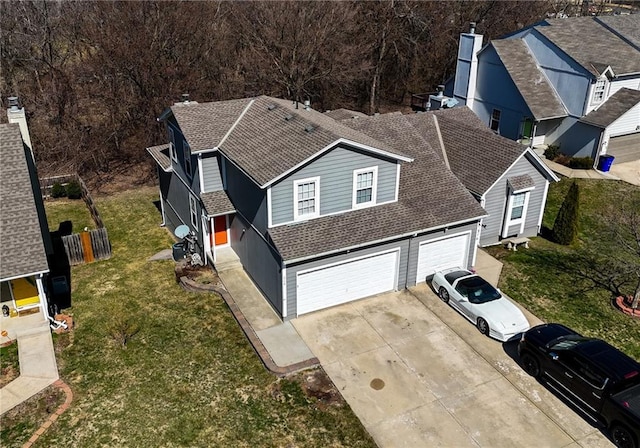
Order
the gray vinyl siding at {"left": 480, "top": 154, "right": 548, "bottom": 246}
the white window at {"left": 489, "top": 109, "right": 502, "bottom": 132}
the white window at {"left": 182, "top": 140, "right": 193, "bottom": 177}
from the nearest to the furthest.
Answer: the white window at {"left": 182, "top": 140, "right": 193, "bottom": 177}, the gray vinyl siding at {"left": 480, "top": 154, "right": 548, "bottom": 246}, the white window at {"left": 489, "top": 109, "right": 502, "bottom": 132}

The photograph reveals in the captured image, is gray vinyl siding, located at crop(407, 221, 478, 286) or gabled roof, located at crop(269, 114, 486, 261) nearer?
gabled roof, located at crop(269, 114, 486, 261)

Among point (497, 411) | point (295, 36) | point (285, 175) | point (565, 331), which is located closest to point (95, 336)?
point (285, 175)

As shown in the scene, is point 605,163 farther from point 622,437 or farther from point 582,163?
point 622,437

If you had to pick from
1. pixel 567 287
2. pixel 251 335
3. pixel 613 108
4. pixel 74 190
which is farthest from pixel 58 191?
pixel 613 108

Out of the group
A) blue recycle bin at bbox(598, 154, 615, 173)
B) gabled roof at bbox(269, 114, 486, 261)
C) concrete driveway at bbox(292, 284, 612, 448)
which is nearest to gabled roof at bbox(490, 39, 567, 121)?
blue recycle bin at bbox(598, 154, 615, 173)

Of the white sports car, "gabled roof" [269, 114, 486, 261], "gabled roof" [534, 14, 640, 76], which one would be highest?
"gabled roof" [534, 14, 640, 76]

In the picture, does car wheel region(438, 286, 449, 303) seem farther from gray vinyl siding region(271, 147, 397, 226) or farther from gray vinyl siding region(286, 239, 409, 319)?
gray vinyl siding region(271, 147, 397, 226)

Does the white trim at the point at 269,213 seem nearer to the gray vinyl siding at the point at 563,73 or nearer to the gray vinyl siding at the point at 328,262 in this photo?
the gray vinyl siding at the point at 328,262

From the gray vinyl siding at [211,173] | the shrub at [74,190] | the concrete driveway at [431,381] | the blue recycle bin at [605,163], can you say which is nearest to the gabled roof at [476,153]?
the concrete driveway at [431,381]

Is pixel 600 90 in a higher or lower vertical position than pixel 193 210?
higher
